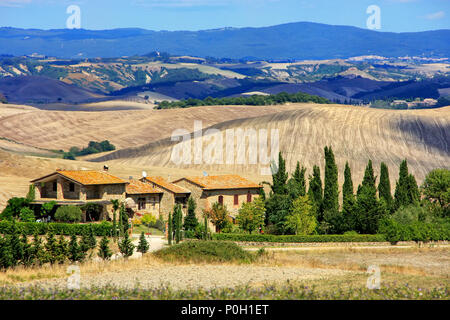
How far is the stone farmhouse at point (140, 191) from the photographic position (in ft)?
217

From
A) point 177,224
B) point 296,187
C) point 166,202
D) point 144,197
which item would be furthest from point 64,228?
point 296,187

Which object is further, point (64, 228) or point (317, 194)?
point (317, 194)

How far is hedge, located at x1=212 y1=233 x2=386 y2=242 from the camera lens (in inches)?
2395

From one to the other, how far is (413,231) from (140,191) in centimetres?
2451

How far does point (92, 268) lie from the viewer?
42.7 meters

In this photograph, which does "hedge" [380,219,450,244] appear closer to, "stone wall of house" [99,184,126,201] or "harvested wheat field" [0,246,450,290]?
"harvested wheat field" [0,246,450,290]

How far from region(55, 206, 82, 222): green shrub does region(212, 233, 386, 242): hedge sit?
11.3 meters

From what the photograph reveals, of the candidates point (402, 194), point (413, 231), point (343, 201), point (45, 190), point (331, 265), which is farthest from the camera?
point (402, 194)

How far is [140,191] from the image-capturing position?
70938mm

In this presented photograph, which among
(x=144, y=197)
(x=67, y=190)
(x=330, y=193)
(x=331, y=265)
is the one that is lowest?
(x=331, y=265)

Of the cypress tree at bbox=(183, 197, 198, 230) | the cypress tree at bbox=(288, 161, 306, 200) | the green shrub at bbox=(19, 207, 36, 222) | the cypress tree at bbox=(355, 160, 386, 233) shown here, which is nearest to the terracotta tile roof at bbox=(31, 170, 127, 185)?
the green shrub at bbox=(19, 207, 36, 222)

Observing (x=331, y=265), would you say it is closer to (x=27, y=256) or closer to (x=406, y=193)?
(x=27, y=256)

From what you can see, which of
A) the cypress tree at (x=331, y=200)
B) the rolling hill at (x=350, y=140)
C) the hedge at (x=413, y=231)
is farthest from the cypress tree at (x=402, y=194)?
the rolling hill at (x=350, y=140)

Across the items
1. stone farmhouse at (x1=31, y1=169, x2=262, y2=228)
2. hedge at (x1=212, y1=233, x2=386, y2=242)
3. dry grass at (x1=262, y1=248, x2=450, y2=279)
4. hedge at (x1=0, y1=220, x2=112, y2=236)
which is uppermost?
stone farmhouse at (x1=31, y1=169, x2=262, y2=228)
